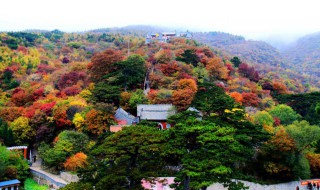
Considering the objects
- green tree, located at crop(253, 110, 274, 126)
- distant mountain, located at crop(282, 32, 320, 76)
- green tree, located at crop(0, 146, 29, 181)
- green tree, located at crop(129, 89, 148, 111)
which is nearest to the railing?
green tree, located at crop(0, 146, 29, 181)

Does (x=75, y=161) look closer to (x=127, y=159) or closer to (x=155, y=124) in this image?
(x=155, y=124)

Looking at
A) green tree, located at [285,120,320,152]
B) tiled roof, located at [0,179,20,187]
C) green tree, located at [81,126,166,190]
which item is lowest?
tiled roof, located at [0,179,20,187]

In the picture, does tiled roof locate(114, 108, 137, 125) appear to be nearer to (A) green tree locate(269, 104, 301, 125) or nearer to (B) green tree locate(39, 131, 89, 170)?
(B) green tree locate(39, 131, 89, 170)

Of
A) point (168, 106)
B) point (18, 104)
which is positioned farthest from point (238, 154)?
point (18, 104)

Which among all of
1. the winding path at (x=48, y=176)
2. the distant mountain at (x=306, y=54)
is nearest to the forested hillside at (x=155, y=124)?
the winding path at (x=48, y=176)

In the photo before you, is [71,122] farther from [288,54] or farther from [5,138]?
[288,54]

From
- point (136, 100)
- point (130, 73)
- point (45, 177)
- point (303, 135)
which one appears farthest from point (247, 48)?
point (45, 177)
